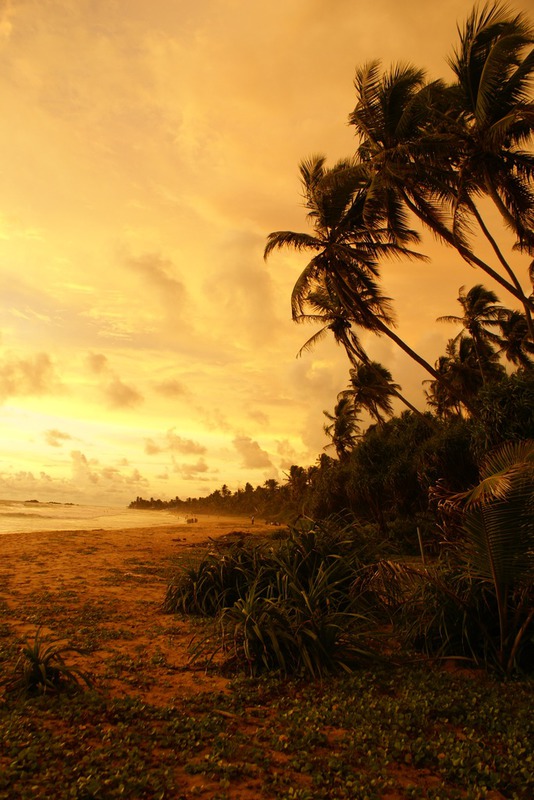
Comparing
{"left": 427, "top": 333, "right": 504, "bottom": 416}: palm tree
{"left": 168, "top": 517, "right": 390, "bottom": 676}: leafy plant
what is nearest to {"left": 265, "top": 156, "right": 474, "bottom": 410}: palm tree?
{"left": 168, "top": 517, "right": 390, "bottom": 676}: leafy plant

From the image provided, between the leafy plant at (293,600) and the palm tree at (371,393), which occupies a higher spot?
the palm tree at (371,393)

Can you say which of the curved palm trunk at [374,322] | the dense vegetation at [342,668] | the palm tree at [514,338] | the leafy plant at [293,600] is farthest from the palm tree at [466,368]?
the leafy plant at [293,600]

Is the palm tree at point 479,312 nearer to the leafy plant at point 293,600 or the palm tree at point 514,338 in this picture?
the palm tree at point 514,338

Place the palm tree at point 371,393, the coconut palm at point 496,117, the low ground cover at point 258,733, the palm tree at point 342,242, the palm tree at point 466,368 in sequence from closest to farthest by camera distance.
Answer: the low ground cover at point 258,733 → the coconut palm at point 496,117 → the palm tree at point 342,242 → the palm tree at point 371,393 → the palm tree at point 466,368

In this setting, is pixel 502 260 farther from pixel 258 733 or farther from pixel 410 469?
pixel 258 733

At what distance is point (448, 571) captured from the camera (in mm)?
6031

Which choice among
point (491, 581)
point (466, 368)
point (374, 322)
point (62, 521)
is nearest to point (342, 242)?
→ point (374, 322)

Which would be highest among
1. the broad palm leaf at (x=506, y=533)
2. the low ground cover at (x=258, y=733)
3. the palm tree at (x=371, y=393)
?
the palm tree at (x=371, y=393)

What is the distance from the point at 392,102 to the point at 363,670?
52.5 ft

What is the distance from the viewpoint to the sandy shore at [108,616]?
484 cm

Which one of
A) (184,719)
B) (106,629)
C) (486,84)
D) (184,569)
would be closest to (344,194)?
(486,84)

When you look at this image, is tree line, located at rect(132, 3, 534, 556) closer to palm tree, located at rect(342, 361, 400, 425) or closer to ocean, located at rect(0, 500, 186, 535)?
palm tree, located at rect(342, 361, 400, 425)

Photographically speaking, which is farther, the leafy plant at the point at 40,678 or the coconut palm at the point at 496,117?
the coconut palm at the point at 496,117

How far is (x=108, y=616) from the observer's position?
7.23 m
